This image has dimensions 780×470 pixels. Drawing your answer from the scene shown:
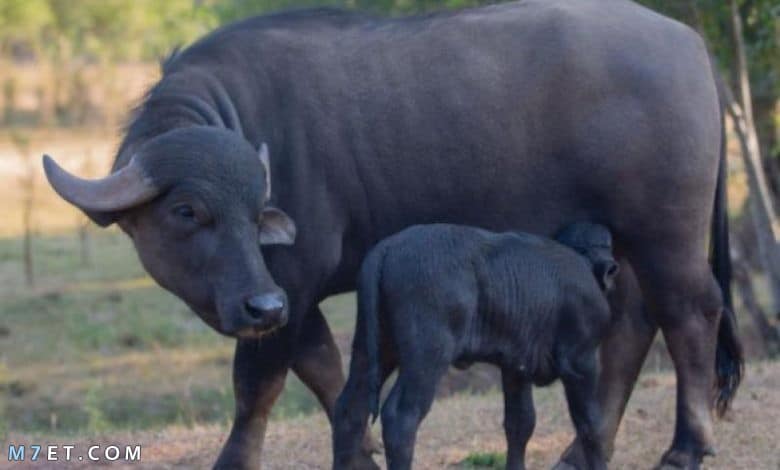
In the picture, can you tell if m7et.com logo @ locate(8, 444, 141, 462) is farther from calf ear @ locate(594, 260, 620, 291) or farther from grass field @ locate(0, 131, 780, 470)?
calf ear @ locate(594, 260, 620, 291)

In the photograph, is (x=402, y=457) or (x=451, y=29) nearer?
(x=402, y=457)

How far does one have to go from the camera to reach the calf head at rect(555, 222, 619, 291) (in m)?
5.59

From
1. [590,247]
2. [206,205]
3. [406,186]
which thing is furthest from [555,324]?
[206,205]

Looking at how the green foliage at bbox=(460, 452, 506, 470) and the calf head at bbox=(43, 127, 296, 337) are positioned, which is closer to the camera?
the calf head at bbox=(43, 127, 296, 337)

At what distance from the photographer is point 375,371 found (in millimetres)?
5191

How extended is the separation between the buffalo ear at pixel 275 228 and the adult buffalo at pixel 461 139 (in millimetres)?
189

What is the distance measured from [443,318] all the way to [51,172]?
1.57 meters

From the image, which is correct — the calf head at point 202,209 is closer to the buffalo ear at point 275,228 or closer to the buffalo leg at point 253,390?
the buffalo ear at point 275,228

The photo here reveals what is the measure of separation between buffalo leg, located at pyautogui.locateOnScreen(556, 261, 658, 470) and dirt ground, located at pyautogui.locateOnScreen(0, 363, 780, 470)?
264mm

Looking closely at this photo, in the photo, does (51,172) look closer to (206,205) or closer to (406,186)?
(206,205)

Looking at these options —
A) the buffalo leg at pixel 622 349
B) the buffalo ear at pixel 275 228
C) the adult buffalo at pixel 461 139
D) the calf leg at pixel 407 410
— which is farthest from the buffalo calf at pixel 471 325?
the buffalo leg at pixel 622 349

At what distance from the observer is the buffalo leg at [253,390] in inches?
226

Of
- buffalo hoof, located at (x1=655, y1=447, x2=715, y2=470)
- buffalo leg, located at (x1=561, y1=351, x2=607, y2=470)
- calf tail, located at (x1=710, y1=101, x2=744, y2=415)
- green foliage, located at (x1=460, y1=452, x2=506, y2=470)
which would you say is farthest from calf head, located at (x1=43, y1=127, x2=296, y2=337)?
calf tail, located at (x1=710, y1=101, x2=744, y2=415)

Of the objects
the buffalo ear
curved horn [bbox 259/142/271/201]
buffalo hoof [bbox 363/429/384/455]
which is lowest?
buffalo hoof [bbox 363/429/384/455]
